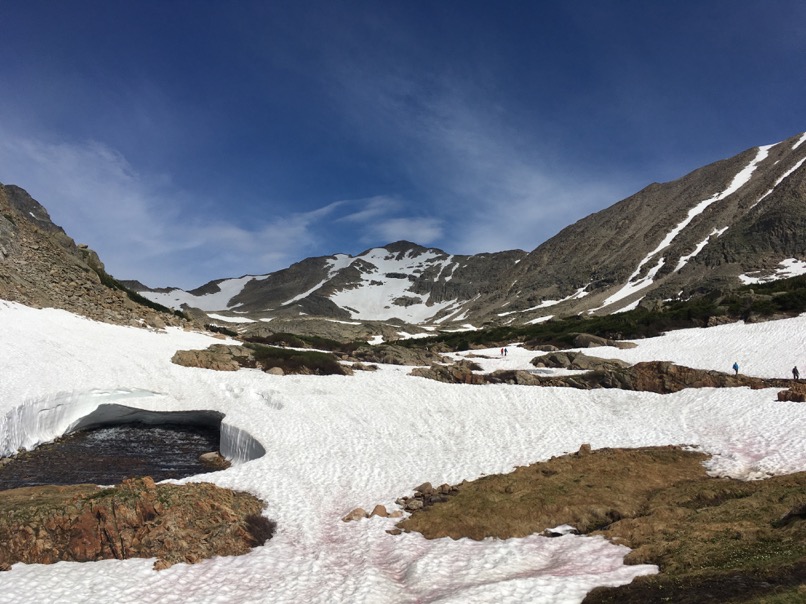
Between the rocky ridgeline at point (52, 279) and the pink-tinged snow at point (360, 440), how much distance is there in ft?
8.80

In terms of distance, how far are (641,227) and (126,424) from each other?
180m

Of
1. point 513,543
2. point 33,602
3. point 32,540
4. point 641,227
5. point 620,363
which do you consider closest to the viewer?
point 33,602

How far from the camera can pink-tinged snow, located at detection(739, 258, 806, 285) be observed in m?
91.6

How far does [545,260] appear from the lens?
634 ft

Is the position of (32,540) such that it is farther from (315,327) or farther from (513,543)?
(315,327)

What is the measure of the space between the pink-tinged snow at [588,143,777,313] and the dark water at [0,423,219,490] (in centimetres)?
10525

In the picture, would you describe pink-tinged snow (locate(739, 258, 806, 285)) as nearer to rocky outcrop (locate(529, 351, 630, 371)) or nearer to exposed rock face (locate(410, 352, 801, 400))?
rocky outcrop (locate(529, 351, 630, 371))

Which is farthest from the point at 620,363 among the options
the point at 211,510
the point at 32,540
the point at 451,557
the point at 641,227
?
the point at 641,227

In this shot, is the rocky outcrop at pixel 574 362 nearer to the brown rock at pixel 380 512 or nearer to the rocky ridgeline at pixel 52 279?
the brown rock at pixel 380 512

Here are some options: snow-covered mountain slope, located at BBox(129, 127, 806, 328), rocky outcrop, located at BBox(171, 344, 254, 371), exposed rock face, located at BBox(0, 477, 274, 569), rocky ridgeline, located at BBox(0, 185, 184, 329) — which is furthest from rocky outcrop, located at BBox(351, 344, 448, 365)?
snow-covered mountain slope, located at BBox(129, 127, 806, 328)

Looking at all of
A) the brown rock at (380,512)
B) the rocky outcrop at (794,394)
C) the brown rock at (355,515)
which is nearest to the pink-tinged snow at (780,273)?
the rocky outcrop at (794,394)

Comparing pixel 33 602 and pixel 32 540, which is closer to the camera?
pixel 33 602

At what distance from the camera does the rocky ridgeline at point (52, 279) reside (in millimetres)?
35031

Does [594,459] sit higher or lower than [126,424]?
lower
